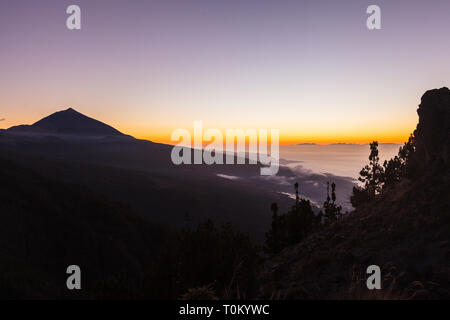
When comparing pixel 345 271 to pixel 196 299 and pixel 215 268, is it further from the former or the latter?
pixel 196 299

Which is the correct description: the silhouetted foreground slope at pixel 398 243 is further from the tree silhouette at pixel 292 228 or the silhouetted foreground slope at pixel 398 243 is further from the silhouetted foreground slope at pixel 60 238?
→ the silhouetted foreground slope at pixel 60 238

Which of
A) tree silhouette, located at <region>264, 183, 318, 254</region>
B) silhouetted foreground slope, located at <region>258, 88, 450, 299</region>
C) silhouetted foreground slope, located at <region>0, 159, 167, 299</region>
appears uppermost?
silhouetted foreground slope, located at <region>258, 88, 450, 299</region>

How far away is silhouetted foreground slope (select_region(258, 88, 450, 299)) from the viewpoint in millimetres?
7832

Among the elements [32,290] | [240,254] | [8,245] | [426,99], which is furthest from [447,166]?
[8,245]

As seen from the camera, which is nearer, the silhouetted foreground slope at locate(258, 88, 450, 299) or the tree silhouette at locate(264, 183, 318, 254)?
the silhouetted foreground slope at locate(258, 88, 450, 299)

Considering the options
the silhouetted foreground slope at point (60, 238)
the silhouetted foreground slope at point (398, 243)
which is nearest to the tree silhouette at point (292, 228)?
the silhouetted foreground slope at point (398, 243)

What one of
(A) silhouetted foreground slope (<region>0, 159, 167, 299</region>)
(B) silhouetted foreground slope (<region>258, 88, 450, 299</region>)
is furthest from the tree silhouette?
(A) silhouetted foreground slope (<region>0, 159, 167, 299</region>)

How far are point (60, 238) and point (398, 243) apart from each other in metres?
51.0

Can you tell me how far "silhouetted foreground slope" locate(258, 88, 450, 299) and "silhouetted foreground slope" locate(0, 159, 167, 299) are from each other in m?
21.3

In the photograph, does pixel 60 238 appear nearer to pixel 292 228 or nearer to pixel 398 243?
pixel 292 228

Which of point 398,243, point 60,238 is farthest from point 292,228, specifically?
point 60,238

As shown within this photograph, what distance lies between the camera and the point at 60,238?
157 ft

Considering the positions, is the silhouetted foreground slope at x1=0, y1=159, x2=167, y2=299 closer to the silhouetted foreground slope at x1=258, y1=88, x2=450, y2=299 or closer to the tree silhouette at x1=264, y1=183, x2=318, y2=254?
the tree silhouette at x1=264, y1=183, x2=318, y2=254
